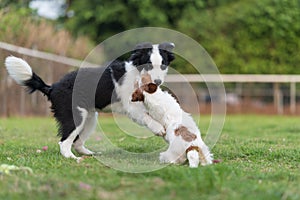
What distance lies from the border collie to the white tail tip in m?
1.28

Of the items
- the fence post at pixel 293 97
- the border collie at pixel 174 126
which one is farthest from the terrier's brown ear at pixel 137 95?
the fence post at pixel 293 97

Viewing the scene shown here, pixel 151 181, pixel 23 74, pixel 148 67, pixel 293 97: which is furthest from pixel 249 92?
pixel 151 181

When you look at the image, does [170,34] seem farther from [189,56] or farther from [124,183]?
[124,183]

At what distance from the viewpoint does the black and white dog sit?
6.26 meters

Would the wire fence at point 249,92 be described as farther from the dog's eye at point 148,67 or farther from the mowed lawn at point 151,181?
the mowed lawn at point 151,181

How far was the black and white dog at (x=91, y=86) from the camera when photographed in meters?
6.26

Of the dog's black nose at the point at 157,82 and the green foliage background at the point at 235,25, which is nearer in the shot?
the dog's black nose at the point at 157,82

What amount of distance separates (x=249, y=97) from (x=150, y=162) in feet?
57.1

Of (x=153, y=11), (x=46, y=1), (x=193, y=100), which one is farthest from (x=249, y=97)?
(x=46, y=1)

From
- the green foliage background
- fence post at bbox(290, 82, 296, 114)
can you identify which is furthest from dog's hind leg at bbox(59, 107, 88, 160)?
the green foliage background

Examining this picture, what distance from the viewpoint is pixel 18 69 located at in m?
6.21

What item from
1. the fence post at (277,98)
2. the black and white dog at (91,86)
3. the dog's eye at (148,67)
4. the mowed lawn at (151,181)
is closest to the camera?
the mowed lawn at (151,181)

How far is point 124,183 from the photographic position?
417 centimetres

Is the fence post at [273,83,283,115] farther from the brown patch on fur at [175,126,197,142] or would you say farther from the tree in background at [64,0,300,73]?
the brown patch on fur at [175,126,197,142]
